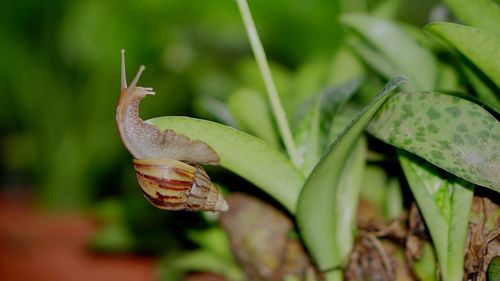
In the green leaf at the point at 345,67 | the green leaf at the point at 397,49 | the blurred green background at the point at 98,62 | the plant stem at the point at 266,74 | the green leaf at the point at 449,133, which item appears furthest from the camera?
the blurred green background at the point at 98,62

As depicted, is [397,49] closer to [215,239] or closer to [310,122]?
[310,122]

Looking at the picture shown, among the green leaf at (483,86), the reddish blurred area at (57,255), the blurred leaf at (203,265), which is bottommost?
the reddish blurred area at (57,255)

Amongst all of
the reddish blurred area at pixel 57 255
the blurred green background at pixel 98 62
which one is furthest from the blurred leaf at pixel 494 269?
the blurred green background at pixel 98 62

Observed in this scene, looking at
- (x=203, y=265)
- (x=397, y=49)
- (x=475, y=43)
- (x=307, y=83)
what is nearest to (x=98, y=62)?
(x=307, y=83)

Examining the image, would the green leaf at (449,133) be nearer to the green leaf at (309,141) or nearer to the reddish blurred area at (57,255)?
the green leaf at (309,141)

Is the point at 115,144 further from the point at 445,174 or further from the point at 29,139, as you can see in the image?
the point at 445,174

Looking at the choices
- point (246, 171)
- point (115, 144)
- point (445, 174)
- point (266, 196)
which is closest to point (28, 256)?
point (115, 144)

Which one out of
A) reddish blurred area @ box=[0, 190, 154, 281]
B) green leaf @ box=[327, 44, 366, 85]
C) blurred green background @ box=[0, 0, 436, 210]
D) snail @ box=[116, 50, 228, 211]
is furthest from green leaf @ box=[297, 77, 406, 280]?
blurred green background @ box=[0, 0, 436, 210]
